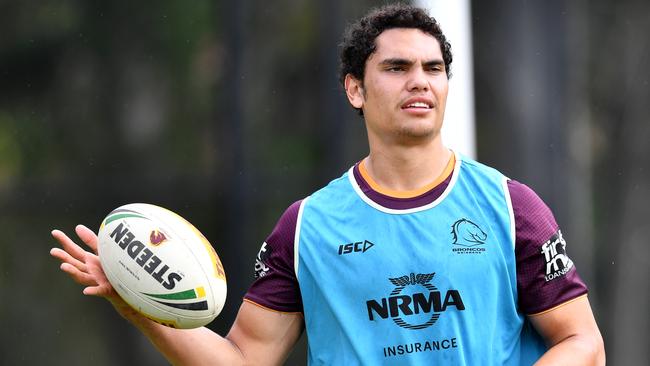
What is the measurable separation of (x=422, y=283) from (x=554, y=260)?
432 mm

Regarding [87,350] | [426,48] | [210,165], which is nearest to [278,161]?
[210,165]

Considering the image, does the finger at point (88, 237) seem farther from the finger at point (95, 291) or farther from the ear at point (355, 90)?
the ear at point (355, 90)

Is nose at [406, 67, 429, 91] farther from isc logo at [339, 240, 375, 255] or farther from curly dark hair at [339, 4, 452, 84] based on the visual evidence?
isc logo at [339, 240, 375, 255]

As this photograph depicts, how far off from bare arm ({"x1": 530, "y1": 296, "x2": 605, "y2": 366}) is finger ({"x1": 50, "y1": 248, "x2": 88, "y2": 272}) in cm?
149

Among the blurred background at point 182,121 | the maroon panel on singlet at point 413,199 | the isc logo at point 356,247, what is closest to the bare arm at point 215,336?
the isc logo at point 356,247

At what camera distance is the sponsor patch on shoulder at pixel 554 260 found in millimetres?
4250

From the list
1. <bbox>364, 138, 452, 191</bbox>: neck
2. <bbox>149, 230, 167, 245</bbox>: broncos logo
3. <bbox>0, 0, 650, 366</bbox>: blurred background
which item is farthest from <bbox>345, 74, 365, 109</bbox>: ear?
<bbox>0, 0, 650, 366</bbox>: blurred background

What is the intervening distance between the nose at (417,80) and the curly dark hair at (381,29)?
0.67 ft

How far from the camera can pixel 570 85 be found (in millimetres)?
9320

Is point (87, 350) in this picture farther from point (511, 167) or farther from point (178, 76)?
point (511, 167)

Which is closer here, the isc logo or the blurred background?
the isc logo

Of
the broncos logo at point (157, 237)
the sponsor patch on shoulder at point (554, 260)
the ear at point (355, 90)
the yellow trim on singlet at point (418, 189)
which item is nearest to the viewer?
the sponsor patch on shoulder at point (554, 260)

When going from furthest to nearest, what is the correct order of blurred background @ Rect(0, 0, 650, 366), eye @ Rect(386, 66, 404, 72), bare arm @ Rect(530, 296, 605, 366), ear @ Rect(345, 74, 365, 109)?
blurred background @ Rect(0, 0, 650, 366) < ear @ Rect(345, 74, 365, 109) < eye @ Rect(386, 66, 404, 72) < bare arm @ Rect(530, 296, 605, 366)

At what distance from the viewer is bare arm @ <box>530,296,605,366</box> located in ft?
13.6
